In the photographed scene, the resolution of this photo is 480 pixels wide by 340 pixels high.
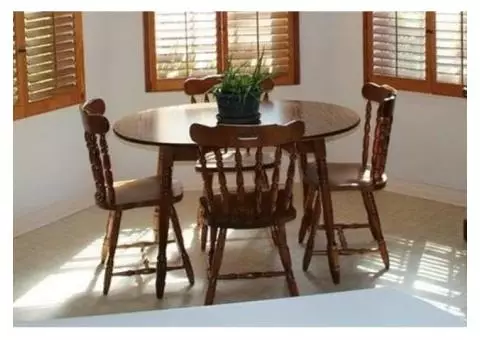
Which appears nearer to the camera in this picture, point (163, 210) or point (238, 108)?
point (163, 210)

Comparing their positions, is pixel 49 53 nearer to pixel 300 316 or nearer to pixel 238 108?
pixel 238 108

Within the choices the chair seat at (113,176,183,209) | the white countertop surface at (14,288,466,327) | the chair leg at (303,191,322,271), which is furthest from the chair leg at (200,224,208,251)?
the white countertop surface at (14,288,466,327)

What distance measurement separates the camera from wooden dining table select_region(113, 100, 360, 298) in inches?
154

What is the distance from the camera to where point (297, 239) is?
4887 mm


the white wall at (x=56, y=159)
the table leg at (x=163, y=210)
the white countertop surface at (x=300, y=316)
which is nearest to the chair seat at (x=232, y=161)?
the table leg at (x=163, y=210)

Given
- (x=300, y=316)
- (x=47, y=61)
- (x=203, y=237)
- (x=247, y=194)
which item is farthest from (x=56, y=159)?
(x=300, y=316)

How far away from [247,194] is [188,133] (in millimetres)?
376

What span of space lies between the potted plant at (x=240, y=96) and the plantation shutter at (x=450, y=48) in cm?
173

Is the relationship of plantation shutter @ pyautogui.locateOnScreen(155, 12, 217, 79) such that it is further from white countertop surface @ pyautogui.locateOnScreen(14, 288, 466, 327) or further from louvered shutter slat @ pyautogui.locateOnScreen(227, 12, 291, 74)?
white countertop surface @ pyautogui.locateOnScreen(14, 288, 466, 327)

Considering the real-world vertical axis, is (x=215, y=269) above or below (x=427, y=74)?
below

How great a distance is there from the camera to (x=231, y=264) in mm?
4484

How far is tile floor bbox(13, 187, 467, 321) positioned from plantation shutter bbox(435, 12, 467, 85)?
Answer: 79 cm

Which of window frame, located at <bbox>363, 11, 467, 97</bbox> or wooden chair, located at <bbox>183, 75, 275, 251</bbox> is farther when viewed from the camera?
window frame, located at <bbox>363, 11, 467, 97</bbox>

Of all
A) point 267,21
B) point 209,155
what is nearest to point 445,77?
point 267,21
